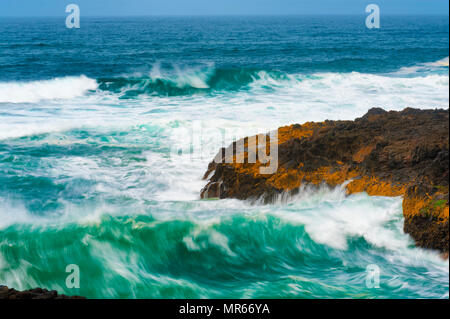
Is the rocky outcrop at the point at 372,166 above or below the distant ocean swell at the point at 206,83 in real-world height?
below

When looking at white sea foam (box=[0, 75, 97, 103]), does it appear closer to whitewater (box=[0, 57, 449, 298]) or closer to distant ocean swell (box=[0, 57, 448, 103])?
Answer: distant ocean swell (box=[0, 57, 448, 103])

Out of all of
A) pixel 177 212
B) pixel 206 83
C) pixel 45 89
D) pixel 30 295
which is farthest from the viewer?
pixel 206 83

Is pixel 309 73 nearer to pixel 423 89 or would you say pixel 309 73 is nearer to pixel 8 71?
pixel 423 89

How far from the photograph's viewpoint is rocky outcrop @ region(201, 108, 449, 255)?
4812 millimetres

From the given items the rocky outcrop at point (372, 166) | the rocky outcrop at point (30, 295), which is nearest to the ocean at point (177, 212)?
the rocky outcrop at point (372, 166)

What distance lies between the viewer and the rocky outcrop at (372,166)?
15.8 feet

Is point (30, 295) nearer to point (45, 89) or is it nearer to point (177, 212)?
point (177, 212)

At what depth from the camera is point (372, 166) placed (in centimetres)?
582

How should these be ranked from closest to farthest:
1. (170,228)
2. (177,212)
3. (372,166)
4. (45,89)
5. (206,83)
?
(170,228), (372,166), (177,212), (45,89), (206,83)

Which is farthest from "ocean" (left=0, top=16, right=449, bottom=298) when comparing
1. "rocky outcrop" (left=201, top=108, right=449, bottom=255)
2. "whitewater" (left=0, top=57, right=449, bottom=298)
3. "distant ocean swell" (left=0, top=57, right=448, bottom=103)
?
"distant ocean swell" (left=0, top=57, right=448, bottom=103)

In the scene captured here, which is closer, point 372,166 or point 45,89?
point 372,166

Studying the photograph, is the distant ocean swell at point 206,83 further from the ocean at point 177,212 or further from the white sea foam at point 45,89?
the ocean at point 177,212

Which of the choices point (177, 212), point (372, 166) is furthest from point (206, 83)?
point (372, 166)

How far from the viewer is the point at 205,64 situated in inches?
1030
